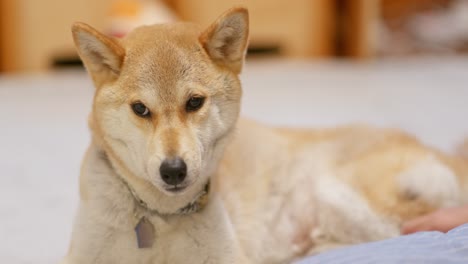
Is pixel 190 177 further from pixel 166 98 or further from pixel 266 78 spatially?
pixel 266 78

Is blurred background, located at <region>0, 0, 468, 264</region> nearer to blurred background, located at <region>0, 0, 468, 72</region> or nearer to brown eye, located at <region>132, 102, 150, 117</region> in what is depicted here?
blurred background, located at <region>0, 0, 468, 72</region>

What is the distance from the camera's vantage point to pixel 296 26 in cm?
535

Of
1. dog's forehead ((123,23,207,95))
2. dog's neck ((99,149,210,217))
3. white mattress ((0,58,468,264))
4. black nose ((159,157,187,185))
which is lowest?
white mattress ((0,58,468,264))


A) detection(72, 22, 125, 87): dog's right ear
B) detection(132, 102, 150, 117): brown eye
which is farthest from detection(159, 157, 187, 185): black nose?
detection(72, 22, 125, 87): dog's right ear

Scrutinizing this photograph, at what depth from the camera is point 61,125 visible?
3.07 metres

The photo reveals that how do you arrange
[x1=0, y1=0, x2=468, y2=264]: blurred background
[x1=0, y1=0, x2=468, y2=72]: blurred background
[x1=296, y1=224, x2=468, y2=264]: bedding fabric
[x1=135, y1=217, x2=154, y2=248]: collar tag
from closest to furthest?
[x1=296, y1=224, x2=468, y2=264]: bedding fabric → [x1=135, y1=217, x2=154, y2=248]: collar tag → [x1=0, y1=0, x2=468, y2=264]: blurred background → [x1=0, y1=0, x2=468, y2=72]: blurred background

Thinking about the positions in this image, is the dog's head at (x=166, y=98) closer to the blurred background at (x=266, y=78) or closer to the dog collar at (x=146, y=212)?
the dog collar at (x=146, y=212)

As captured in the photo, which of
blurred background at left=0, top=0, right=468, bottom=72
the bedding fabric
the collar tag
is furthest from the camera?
blurred background at left=0, top=0, right=468, bottom=72

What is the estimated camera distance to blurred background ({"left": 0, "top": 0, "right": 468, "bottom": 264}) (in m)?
2.23

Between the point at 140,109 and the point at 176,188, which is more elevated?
the point at 140,109

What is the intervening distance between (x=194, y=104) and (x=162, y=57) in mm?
131

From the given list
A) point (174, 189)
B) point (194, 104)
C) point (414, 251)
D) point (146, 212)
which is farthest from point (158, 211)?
point (414, 251)

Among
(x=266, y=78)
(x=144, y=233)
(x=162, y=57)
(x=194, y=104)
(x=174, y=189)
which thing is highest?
(x=162, y=57)

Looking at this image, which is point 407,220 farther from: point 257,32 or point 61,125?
point 257,32
